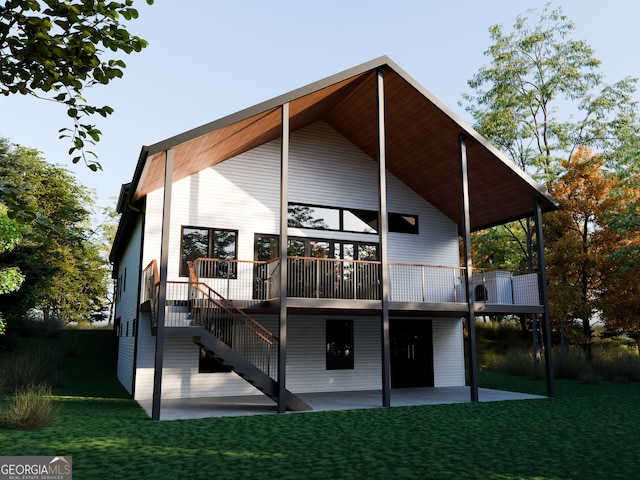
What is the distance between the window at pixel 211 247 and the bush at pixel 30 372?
199 inches

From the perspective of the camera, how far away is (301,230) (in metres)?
16.4

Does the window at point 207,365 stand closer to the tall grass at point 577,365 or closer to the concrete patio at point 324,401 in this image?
the concrete patio at point 324,401

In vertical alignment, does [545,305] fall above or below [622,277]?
→ below

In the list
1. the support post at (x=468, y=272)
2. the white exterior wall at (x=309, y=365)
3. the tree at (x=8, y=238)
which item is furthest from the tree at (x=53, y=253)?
the support post at (x=468, y=272)

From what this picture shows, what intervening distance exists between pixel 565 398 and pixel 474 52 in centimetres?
2111

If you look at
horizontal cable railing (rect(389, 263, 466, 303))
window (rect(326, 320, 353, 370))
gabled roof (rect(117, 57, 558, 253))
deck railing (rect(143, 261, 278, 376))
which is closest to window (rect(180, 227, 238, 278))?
deck railing (rect(143, 261, 278, 376))

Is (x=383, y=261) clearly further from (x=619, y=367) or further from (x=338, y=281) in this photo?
(x=619, y=367)

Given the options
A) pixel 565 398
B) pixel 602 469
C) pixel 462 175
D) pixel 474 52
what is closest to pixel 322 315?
pixel 462 175

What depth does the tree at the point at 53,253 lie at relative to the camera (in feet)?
71.4

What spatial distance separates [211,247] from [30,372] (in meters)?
5.99

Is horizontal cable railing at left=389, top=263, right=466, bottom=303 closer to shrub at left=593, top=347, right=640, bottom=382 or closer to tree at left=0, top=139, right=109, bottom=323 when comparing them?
shrub at left=593, top=347, right=640, bottom=382

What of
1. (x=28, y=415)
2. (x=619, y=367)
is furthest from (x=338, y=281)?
(x=619, y=367)

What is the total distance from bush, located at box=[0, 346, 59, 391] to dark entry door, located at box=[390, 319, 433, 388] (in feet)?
35.1

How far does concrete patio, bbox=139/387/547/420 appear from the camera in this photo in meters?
11.7
